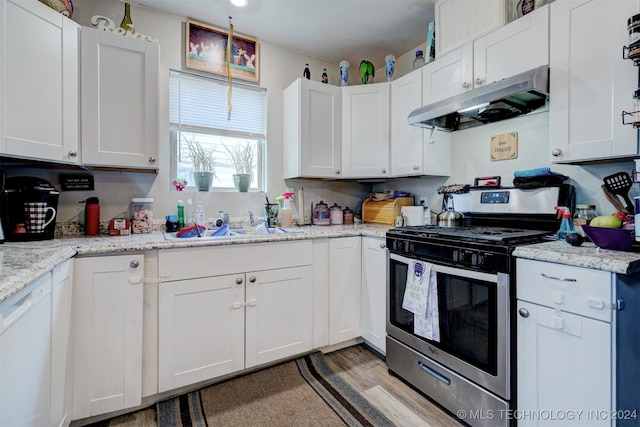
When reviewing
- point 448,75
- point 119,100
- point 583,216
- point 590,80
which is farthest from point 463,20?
point 119,100

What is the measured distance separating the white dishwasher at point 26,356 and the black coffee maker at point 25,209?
63cm

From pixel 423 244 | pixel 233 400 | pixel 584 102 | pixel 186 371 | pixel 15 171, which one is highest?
pixel 584 102

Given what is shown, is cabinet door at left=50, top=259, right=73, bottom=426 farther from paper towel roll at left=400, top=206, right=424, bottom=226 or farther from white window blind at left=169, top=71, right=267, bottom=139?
paper towel roll at left=400, top=206, right=424, bottom=226

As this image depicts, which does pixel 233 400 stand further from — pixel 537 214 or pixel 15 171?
pixel 537 214

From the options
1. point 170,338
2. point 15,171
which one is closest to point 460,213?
point 170,338

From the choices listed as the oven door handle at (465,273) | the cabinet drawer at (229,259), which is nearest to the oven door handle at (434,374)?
the oven door handle at (465,273)

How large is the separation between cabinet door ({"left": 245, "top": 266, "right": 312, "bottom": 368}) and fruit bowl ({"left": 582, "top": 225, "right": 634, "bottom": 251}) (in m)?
1.53

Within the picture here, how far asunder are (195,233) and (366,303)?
133cm

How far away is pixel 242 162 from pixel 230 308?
131 centimetres

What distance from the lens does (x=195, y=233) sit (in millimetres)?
2045

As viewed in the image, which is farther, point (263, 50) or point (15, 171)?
point (263, 50)

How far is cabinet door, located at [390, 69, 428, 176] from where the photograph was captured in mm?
2354

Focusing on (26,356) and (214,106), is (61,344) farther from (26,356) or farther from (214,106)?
(214,106)

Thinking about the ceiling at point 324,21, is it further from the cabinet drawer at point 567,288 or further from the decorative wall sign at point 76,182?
the cabinet drawer at point 567,288
